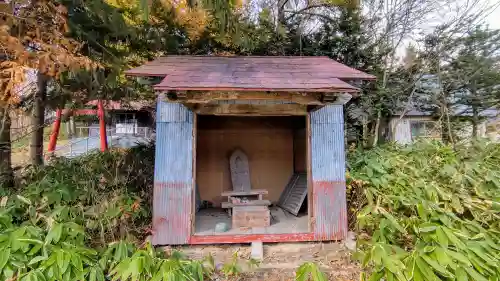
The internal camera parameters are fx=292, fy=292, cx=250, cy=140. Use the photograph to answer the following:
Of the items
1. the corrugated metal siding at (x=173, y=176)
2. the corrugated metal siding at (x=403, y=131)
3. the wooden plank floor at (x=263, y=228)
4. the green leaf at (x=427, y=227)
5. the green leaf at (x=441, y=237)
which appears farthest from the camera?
A: the corrugated metal siding at (x=403, y=131)

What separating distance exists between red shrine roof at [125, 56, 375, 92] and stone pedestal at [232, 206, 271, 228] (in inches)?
83.5

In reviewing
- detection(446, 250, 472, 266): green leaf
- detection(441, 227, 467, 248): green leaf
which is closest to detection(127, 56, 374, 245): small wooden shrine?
detection(441, 227, 467, 248): green leaf

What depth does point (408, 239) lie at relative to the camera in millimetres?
3574

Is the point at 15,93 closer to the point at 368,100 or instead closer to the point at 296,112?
the point at 296,112

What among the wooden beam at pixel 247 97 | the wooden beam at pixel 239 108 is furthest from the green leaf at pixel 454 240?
the wooden beam at pixel 239 108

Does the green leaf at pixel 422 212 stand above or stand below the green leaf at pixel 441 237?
above

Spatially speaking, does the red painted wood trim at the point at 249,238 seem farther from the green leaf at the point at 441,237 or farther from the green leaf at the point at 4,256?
the green leaf at the point at 4,256

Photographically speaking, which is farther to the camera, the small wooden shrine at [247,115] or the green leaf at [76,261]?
the small wooden shrine at [247,115]

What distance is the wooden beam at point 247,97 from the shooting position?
3562mm

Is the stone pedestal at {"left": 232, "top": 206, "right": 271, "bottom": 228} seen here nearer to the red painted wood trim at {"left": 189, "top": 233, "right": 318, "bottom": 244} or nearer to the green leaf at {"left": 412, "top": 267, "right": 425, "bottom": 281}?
the red painted wood trim at {"left": 189, "top": 233, "right": 318, "bottom": 244}

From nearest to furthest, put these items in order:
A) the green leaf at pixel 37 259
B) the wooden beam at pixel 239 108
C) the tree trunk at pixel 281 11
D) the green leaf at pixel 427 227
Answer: the green leaf at pixel 37 259
the green leaf at pixel 427 227
the wooden beam at pixel 239 108
the tree trunk at pixel 281 11

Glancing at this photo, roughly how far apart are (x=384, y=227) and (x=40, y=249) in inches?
150

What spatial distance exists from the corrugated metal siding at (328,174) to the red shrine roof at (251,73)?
0.65 m

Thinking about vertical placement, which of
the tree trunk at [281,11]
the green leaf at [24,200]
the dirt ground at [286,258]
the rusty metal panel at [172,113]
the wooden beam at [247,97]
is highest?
the tree trunk at [281,11]
